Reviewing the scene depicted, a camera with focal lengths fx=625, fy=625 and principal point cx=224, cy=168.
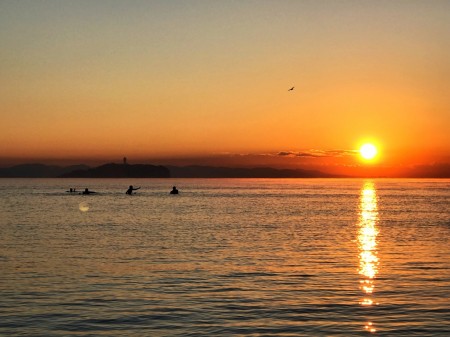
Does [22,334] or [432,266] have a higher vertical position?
[432,266]

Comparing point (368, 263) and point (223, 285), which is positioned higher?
point (368, 263)

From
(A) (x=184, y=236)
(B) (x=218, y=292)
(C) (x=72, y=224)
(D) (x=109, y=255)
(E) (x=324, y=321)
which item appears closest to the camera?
(E) (x=324, y=321)

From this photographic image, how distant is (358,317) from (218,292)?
687 cm

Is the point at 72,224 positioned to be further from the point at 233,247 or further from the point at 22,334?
the point at 22,334

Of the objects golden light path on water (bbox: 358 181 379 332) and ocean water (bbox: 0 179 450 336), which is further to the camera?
golden light path on water (bbox: 358 181 379 332)

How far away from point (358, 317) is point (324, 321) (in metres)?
1.52

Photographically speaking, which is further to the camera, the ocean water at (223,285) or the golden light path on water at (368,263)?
the golden light path on water at (368,263)

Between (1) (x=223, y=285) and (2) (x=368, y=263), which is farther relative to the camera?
(2) (x=368, y=263)

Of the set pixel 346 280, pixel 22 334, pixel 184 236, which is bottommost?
pixel 22 334

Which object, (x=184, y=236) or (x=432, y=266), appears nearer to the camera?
(x=432, y=266)

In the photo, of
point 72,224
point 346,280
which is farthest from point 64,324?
point 72,224

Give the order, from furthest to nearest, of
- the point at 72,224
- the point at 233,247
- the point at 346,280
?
the point at 72,224, the point at 233,247, the point at 346,280

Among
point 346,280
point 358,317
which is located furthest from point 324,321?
point 346,280

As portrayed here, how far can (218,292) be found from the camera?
90.4ft
